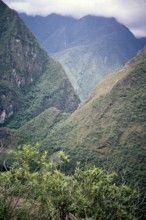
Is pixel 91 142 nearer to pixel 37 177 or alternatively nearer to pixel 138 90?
pixel 138 90

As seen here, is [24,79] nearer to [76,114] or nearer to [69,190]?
[76,114]

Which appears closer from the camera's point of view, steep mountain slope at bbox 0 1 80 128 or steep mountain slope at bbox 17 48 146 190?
steep mountain slope at bbox 17 48 146 190

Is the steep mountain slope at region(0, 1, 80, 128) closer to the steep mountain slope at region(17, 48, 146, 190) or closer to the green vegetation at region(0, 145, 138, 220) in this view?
the steep mountain slope at region(17, 48, 146, 190)

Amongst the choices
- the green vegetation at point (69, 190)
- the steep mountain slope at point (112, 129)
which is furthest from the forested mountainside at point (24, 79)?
the green vegetation at point (69, 190)

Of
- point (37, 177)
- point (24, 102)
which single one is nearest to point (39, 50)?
point (24, 102)

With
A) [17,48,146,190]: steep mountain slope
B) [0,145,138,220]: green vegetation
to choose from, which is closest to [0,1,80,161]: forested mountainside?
[17,48,146,190]: steep mountain slope

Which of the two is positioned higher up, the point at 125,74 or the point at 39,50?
the point at 39,50
